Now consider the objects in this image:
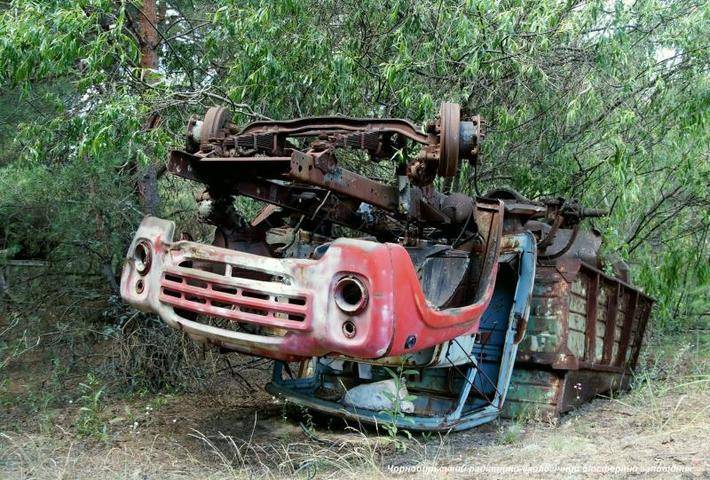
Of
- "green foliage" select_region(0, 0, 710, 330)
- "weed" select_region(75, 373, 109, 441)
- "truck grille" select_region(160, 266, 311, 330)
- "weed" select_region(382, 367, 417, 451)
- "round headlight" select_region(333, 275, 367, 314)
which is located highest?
"green foliage" select_region(0, 0, 710, 330)

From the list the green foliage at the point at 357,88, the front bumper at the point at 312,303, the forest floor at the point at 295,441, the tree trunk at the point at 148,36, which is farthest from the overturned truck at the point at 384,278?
the tree trunk at the point at 148,36

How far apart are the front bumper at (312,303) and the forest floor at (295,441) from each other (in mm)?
674

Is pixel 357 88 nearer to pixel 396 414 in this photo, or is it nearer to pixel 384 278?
pixel 396 414

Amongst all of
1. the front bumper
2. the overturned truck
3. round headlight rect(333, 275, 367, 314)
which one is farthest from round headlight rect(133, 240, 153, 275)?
round headlight rect(333, 275, 367, 314)

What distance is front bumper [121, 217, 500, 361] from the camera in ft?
11.6

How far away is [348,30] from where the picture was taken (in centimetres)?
721

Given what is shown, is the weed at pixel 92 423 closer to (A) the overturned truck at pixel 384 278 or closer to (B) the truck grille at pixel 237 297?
(A) the overturned truck at pixel 384 278

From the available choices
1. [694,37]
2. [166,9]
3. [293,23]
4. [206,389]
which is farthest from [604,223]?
[166,9]

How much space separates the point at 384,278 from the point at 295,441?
190 cm

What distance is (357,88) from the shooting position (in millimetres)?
7043

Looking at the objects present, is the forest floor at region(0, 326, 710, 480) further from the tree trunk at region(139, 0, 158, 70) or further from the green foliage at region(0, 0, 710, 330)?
the tree trunk at region(139, 0, 158, 70)

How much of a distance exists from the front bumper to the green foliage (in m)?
2.13

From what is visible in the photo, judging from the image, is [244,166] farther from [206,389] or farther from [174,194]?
[174,194]

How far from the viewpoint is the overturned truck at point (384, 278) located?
362 cm
